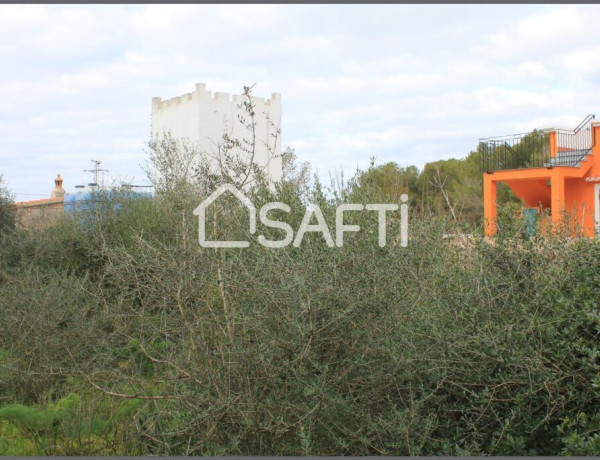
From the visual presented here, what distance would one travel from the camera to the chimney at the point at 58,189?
118 feet

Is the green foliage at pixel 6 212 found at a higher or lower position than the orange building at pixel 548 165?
lower

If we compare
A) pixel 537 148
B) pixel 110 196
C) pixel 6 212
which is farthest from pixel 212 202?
pixel 537 148

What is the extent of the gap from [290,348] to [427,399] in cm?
94

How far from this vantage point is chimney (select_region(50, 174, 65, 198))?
35844 mm

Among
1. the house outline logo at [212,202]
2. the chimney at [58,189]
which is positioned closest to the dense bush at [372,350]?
the house outline logo at [212,202]

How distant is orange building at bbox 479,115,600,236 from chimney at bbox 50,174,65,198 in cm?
2321

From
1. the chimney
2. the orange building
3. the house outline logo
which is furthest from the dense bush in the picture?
the chimney

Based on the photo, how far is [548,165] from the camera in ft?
63.9

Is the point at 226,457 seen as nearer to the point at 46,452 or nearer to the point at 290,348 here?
the point at 290,348

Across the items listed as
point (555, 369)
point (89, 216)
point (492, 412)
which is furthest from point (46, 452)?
point (89, 216)

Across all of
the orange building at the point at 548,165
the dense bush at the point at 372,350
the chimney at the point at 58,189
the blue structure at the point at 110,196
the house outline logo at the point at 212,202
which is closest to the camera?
the dense bush at the point at 372,350

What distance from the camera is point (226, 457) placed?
12.7 ft

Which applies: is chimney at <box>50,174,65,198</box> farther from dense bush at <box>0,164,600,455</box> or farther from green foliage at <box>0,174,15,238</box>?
dense bush at <box>0,164,600,455</box>

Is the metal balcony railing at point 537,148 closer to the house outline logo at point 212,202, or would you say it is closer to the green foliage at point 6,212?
the green foliage at point 6,212
